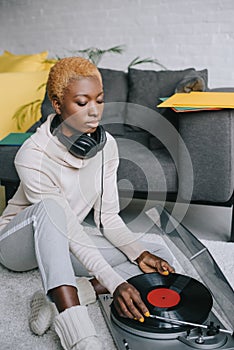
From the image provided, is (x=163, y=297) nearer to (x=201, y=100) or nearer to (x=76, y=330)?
(x=76, y=330)

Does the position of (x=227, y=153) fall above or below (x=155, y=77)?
below

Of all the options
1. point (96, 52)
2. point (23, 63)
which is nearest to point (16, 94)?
point (23, 63)

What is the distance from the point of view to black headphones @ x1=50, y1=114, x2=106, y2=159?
5.56 feet

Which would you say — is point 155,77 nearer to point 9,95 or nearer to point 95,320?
point 9,95

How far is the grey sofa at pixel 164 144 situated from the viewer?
7.88 feet

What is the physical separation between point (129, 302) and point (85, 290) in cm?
30

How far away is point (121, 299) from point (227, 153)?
106cm

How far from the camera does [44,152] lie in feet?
5.74

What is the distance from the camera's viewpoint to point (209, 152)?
94.9 inches

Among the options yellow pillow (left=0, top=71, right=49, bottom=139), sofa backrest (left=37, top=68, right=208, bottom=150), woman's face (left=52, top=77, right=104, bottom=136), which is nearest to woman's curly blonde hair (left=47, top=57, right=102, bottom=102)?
woman's face (left=52, top=77, right=104, bottom=136)

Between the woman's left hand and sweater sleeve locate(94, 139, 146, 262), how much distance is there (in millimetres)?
43

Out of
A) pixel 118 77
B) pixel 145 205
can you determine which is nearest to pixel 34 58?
pixel 118 77

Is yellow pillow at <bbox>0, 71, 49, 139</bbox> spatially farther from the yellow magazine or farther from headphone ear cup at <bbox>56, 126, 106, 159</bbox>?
headphone ear cup at <bbox>56, 126, 106, 159</bbox>

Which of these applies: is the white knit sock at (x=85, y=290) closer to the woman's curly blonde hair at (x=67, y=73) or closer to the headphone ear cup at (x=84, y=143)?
the headphone ear cup at (x=84, y=143)
